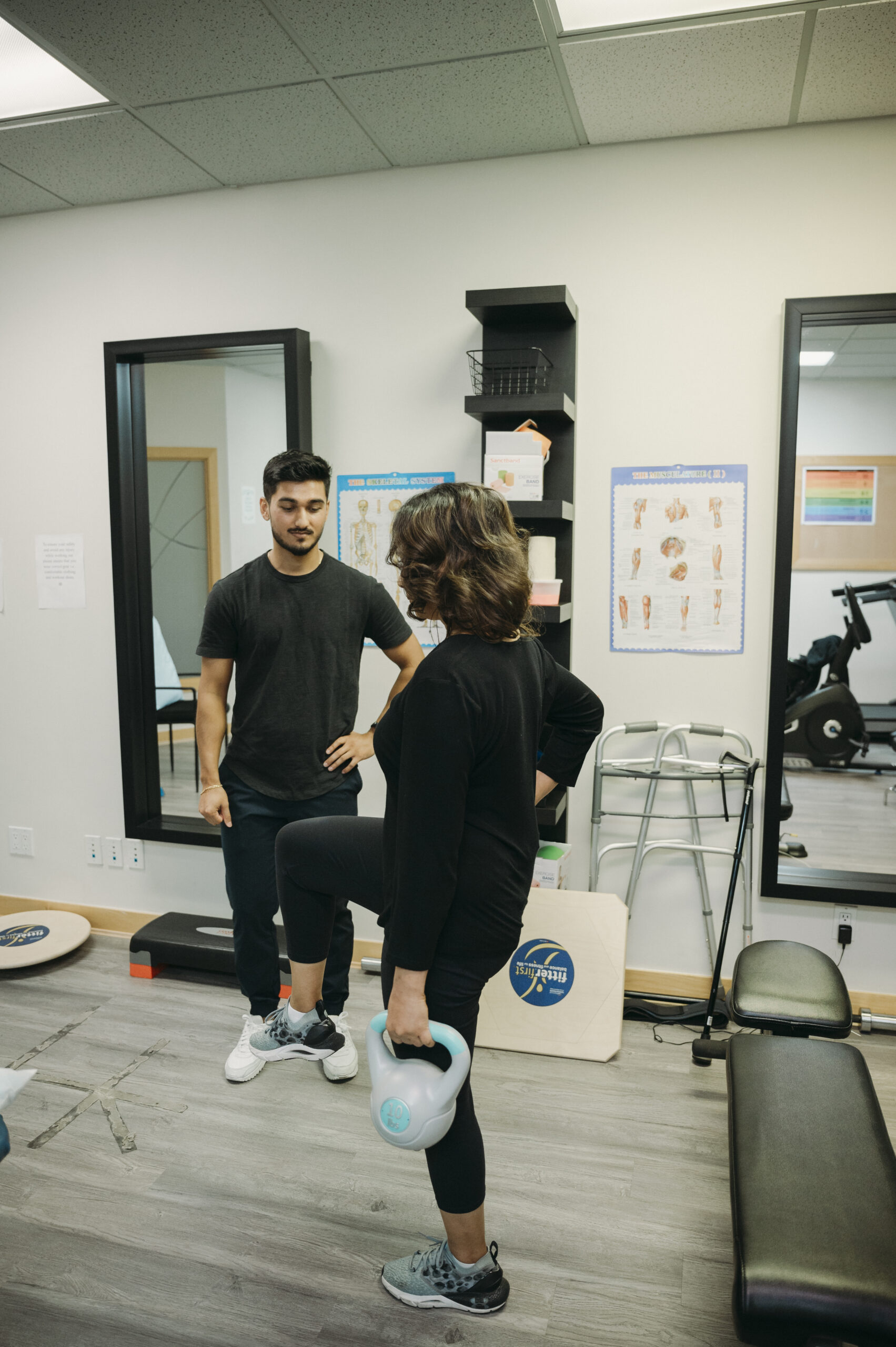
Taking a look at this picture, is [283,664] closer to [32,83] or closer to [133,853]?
[133,853]

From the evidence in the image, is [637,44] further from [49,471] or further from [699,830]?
[49,471]

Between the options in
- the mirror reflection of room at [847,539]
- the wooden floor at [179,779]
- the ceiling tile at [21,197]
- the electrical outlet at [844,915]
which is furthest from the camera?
the mirror reflection of room at [847,539]

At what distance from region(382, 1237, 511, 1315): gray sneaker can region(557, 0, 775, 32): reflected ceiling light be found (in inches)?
102

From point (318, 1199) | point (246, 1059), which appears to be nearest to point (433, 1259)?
point (318, 1199)

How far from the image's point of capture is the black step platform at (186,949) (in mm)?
2973

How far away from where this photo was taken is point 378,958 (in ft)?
10.1

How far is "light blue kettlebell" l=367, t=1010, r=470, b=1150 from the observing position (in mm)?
1391

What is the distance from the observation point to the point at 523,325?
2.78 meters

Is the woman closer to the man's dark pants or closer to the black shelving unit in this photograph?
the man's dark pants

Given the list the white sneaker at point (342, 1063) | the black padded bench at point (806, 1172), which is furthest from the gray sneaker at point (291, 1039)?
the black padded bench at point (806, 1172)

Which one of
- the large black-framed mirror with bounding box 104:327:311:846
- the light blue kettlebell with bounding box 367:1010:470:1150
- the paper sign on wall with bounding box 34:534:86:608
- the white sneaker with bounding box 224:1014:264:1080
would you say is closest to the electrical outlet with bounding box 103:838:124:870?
the paper sign on wall with bounding box 34:534:86:608

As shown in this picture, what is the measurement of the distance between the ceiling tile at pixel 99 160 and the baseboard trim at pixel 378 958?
2500mm

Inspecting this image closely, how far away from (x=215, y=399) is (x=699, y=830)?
435cm

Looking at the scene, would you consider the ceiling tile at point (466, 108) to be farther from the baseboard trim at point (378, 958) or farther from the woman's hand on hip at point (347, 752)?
the baseboard trim at point (378, 958)
